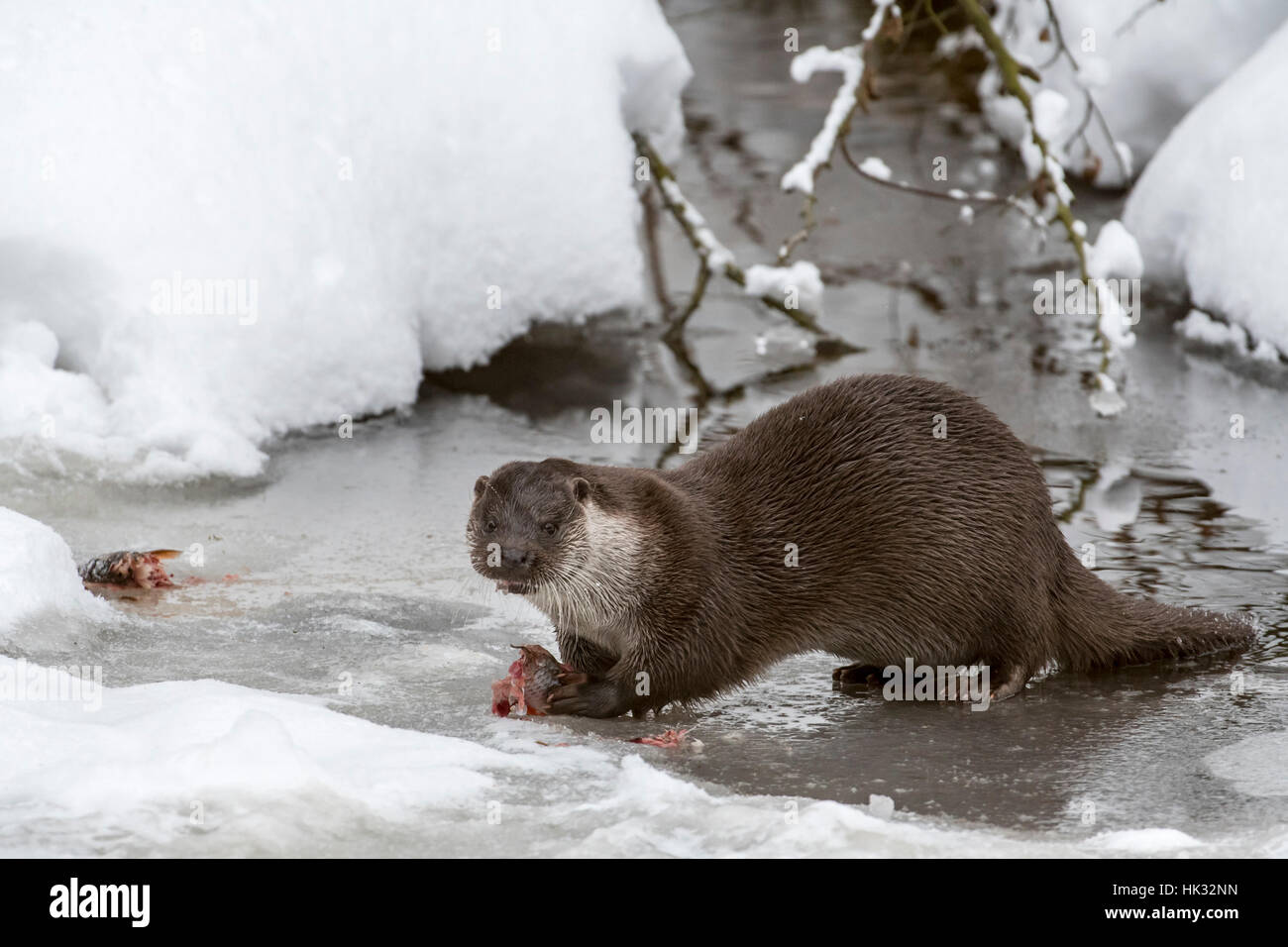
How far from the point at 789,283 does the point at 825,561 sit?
118 inches

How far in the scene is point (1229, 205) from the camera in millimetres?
7223

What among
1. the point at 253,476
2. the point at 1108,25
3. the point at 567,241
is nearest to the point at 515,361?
the point at 567,241

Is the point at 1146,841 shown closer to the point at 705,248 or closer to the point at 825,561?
the point at 825,561

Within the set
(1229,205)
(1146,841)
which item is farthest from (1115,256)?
(1146,841)

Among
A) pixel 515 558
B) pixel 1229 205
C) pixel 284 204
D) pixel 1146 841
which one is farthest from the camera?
pixel 1229 205

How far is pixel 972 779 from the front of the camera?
344 centimetres

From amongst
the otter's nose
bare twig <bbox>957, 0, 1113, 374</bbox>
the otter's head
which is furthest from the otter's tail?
bare twig <bbox>957, 0, 1113, 374</bbox>

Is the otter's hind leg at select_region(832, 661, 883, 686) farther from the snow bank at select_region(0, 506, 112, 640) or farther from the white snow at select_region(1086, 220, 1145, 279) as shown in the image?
the white snow at select_region(1086, 220, 1145, 279)

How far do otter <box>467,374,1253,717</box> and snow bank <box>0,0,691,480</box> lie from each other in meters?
2.06

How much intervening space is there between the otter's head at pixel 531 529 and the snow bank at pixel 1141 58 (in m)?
5.22

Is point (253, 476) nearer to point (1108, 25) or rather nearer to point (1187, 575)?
point (1187, 575)

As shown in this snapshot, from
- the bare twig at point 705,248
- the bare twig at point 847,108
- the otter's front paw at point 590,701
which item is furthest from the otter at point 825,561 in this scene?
the bare twig at point 705,248

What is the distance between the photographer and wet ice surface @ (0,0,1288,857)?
3008 millimetres
